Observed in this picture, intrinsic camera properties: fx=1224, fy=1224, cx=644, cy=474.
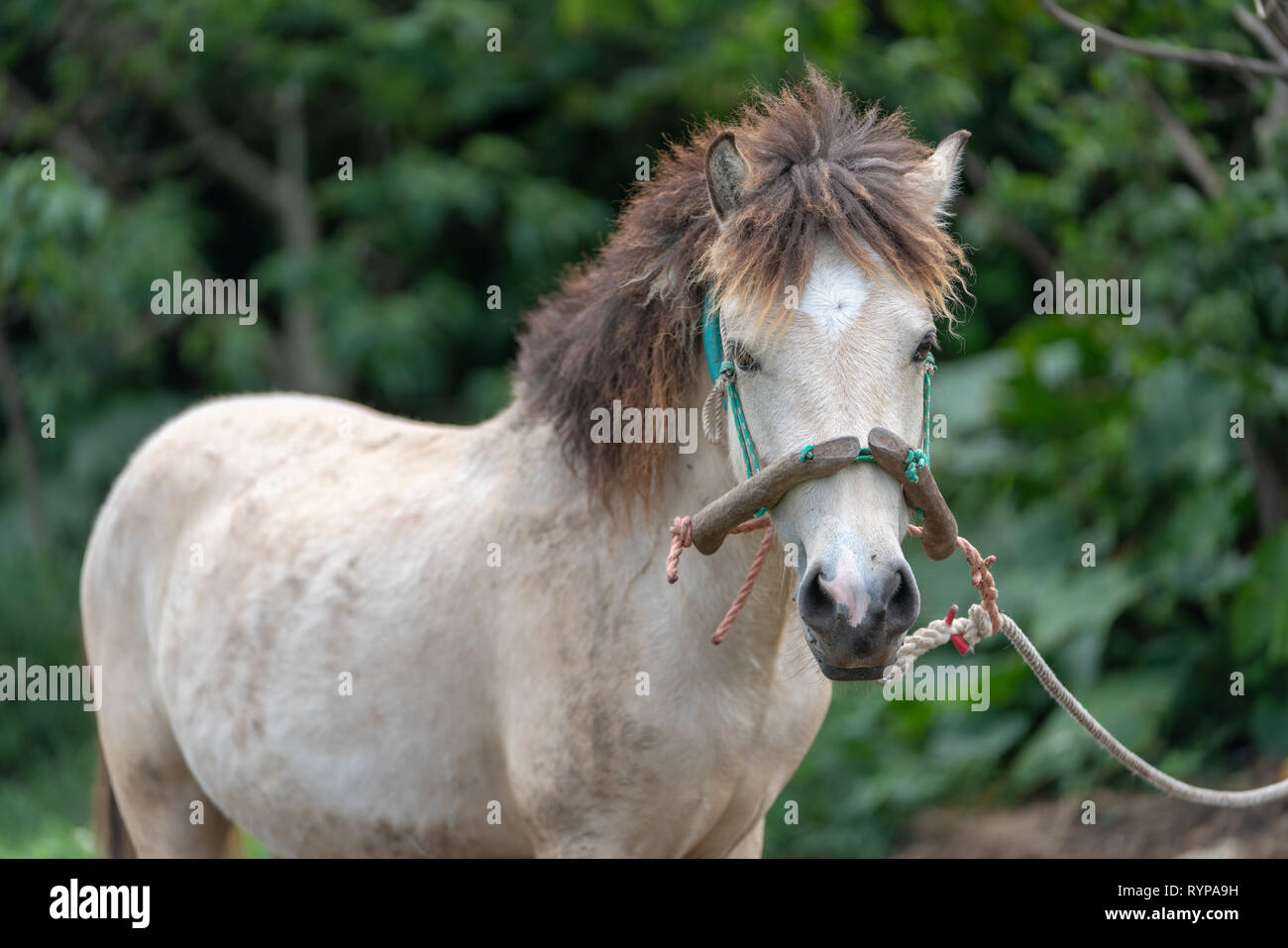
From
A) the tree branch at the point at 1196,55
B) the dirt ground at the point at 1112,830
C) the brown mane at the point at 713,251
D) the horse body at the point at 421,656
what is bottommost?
the dirt ground at the point at 1112,830

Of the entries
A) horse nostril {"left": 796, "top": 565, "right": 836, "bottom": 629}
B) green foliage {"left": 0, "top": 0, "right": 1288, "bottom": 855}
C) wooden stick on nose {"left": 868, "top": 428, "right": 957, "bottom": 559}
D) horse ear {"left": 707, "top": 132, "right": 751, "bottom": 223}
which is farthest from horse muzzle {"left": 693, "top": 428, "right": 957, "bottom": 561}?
green foliage {"left": 0, "top": 0, "right": 1288, "bottom": 855}

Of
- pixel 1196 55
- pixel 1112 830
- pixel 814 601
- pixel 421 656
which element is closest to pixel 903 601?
pixel 814 601

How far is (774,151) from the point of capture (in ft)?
7.82

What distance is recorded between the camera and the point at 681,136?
8375 millimetres

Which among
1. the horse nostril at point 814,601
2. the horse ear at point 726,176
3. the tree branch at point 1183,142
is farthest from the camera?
the tree branch at point 1183,142

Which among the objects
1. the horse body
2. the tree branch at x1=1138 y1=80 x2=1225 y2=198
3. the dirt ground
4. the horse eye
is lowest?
the dirt ground

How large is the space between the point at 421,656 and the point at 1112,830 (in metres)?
3.74

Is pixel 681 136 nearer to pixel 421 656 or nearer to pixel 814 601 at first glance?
pixel 421 656

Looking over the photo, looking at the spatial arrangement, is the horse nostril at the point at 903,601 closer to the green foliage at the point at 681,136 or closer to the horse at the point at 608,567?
the horse at the point at 608,567

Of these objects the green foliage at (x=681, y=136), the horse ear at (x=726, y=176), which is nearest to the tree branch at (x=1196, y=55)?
the green foliage at (x=681, y=136)

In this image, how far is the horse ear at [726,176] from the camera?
7.48 ft

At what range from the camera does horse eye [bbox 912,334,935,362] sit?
7.29 ft

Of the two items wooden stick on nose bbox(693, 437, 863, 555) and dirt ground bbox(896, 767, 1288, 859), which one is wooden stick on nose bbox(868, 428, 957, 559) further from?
dirt ground bbox(896, 767, 1288, 859)
